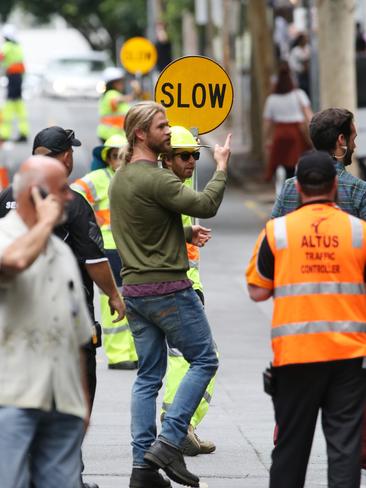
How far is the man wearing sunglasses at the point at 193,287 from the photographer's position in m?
8.55

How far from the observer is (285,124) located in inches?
933

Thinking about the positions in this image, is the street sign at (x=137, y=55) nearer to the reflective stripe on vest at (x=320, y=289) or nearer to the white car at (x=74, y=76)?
the white car at (x=74, y=76)

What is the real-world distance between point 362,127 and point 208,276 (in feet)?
Answer: 22.7

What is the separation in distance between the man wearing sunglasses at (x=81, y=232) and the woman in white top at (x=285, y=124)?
15245 mm

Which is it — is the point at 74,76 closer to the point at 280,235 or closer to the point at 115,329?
the point at 115,329

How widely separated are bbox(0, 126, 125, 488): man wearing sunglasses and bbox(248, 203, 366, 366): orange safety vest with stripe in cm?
139

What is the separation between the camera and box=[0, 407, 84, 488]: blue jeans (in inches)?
232

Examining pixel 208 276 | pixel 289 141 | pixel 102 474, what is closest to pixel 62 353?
pixel 102 474

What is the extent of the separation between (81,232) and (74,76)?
151 ft

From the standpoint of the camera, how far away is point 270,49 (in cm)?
2983

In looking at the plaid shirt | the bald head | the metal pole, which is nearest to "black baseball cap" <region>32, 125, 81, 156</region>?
the plaid shirt

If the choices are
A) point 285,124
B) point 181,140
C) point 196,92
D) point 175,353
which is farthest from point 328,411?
point 285,124

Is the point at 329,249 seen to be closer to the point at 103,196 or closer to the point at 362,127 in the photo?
the point at 103,196

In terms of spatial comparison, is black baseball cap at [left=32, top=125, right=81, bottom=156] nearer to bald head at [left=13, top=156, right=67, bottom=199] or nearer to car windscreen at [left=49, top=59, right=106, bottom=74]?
bald head at [left=13, top=156, right=67, bottom=199]
